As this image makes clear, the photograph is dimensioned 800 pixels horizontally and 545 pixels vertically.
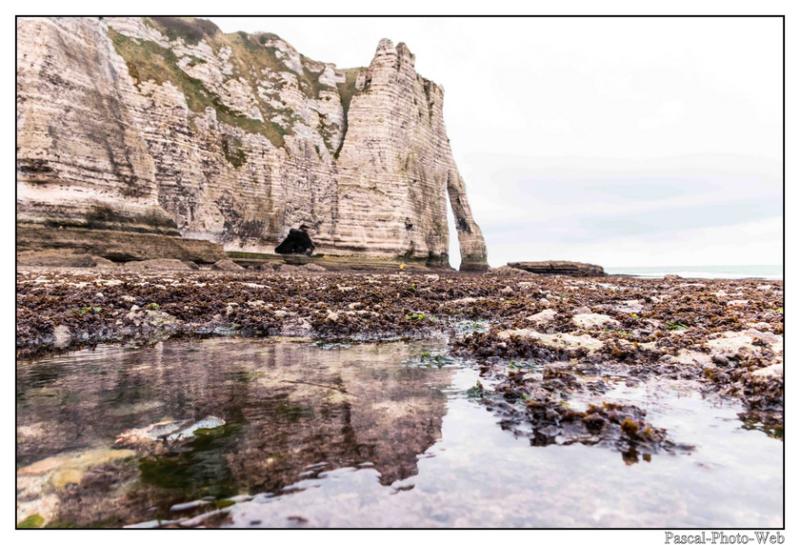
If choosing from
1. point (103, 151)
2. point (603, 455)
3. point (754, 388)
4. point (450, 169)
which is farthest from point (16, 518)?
point (450, 169)

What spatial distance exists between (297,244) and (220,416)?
45757mm

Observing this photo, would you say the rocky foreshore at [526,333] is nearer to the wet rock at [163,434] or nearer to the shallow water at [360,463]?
the shallow water at [360,463]

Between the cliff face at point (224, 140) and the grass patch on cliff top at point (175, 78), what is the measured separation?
0.14 metres

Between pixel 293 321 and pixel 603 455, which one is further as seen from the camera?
pixel 293 321

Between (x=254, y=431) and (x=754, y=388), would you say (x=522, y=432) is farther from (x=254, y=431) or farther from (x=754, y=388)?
(x=754, y=388)

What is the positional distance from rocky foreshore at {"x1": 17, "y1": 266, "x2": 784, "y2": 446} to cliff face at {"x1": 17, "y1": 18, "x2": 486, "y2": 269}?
59.6ft

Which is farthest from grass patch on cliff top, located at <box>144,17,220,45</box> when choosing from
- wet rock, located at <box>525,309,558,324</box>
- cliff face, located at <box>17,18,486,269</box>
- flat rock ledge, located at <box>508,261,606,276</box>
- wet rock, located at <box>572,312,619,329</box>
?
wet rock, located at <box>572,312,619,329</box>

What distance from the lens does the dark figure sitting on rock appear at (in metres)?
47.0

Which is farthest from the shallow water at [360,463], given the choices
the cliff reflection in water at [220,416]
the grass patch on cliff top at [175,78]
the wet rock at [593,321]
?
the grass patch on cliff top at [175,78]

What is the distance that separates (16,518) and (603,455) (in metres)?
4.01

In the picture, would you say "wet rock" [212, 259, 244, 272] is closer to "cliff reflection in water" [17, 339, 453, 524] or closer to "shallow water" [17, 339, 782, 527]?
"cliff reflection in water" [17, 339, 453, 524]

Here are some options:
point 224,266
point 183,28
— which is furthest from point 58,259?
point 183,28

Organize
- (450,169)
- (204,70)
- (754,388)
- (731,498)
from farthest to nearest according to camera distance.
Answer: (450,169), (204,70), (754,388), (731,498)

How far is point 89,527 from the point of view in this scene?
8.44 feet
